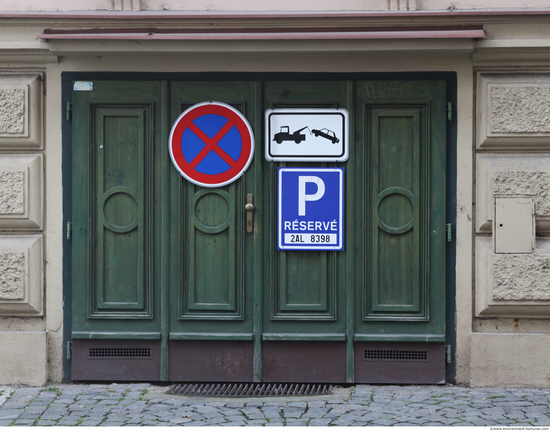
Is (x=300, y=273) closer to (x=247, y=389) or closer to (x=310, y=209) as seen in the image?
(x=310, y=209)

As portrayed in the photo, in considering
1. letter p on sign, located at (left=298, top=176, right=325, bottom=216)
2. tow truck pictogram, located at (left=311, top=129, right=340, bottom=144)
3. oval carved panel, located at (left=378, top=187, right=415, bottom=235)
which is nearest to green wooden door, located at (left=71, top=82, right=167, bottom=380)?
letter p on sign, located at (left=298, top=176, right=325, bottom=216)

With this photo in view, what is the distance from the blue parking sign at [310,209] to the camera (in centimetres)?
578

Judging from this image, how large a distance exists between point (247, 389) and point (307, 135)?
86.1 inches

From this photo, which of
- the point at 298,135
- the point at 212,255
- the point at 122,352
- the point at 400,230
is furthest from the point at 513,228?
the point at 122,352

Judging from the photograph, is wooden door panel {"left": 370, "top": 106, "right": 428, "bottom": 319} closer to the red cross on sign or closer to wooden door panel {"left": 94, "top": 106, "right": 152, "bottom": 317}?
the red cross on sign

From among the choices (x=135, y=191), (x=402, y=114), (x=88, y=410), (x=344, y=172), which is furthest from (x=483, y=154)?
(x=88, y=410)

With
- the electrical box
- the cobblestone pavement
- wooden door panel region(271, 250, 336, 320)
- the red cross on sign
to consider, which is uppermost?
the red cross on sign

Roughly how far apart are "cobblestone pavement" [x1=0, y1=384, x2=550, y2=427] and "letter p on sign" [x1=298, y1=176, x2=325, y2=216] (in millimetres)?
1558

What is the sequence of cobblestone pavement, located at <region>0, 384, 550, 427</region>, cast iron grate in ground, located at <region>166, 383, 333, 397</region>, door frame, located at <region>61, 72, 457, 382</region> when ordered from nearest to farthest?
cobblestone pavement, located at <region>0, 384, 550, 427</region>
cast iron grate in ground, located at <region>166, 383, 333, 397</region>
door frame, located at <region>61, 72, 457, 382</region>

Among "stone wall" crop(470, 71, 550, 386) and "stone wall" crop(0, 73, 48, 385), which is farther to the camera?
"stone wall" crop(0, 73, 48, 385)

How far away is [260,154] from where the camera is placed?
580cm

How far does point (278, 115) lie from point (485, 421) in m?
2.87

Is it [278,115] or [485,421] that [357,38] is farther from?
[485,421]

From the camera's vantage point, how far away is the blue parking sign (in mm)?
5781
